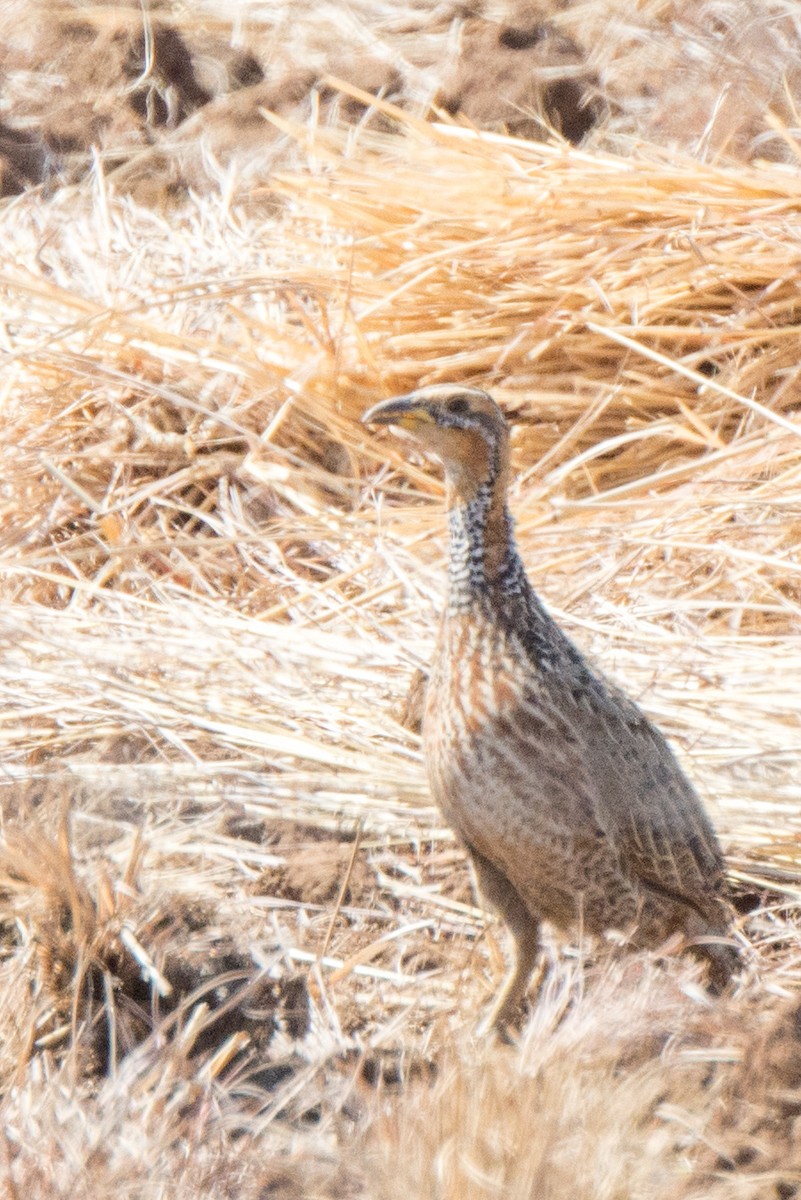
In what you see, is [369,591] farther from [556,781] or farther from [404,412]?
[556,781]

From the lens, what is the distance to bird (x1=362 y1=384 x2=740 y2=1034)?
2.78 m

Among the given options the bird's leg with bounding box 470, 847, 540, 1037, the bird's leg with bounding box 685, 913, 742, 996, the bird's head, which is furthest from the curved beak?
the bird's leg with bounding box 685, 913, 742, 996

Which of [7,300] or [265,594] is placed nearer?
[265,594]

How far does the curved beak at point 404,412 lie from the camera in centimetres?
289

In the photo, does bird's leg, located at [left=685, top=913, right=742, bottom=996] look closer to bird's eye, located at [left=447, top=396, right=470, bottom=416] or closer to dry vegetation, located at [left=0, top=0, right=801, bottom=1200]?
dry vegetation, located at [left=0, top=0, right=801, bottom=1200]

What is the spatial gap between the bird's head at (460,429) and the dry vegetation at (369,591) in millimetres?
816

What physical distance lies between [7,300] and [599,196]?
1.82 m

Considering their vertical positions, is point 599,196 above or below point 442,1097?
above

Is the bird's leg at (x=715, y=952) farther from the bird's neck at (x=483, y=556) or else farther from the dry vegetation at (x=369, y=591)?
the bird's neck at (x=483, y=556)

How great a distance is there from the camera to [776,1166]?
2357mm

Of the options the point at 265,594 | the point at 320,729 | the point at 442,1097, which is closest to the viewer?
the point at 442,1097

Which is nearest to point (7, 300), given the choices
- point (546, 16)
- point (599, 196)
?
point (599, 196)

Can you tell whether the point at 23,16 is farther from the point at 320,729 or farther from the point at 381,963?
the point at 381,963

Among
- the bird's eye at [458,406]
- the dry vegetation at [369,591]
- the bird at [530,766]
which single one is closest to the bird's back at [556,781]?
the bird at [530,766]
